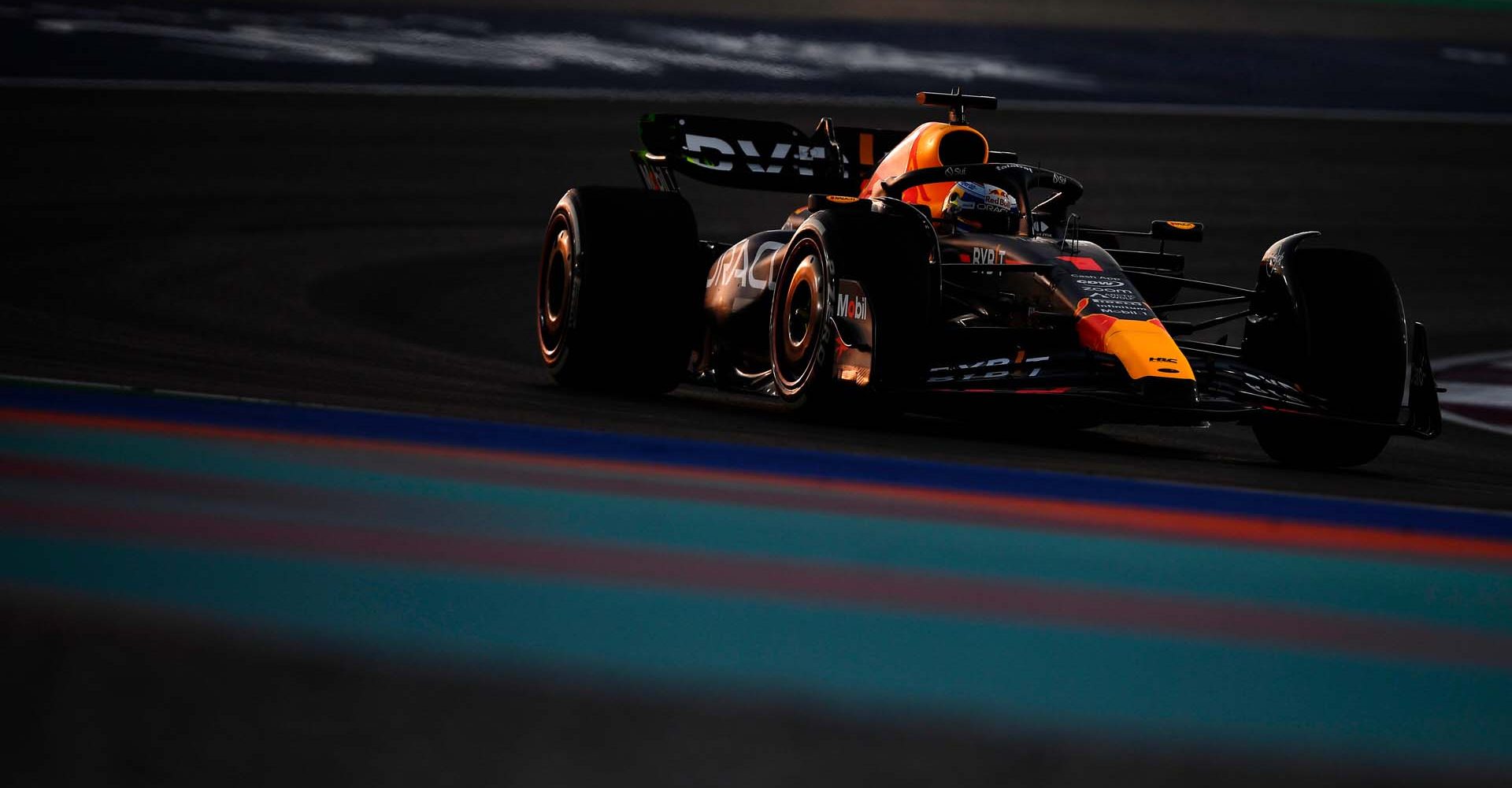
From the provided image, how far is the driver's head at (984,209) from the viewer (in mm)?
7652

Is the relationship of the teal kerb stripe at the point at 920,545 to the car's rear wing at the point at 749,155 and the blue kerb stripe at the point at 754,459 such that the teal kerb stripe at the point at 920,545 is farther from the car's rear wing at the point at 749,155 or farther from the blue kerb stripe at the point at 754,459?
the car's rear wing at the point at 749,155

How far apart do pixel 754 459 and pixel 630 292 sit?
3.32 m

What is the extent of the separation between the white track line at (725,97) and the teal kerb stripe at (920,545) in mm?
15753

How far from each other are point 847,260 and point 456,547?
12.2 feet

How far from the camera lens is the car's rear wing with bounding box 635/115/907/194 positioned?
8930 millimetres

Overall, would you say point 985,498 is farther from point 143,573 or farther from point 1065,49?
point 1065,49

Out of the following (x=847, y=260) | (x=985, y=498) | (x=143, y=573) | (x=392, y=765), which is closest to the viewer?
(x=392, y=765)

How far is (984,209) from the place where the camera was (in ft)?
25.1

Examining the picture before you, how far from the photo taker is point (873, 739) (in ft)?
7.11

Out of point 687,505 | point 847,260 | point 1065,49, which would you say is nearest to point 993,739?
point 687,505

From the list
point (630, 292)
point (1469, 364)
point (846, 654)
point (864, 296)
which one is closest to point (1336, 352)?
point (864, 296)

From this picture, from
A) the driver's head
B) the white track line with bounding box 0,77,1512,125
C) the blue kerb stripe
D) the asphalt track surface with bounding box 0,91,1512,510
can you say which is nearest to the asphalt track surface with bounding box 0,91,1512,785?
the asphalt track surface with bounding box 0,91,1512,510

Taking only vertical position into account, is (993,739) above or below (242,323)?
above

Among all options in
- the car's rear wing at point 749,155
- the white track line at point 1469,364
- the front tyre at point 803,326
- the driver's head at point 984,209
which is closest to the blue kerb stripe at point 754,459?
the front tyre at point 803,326
